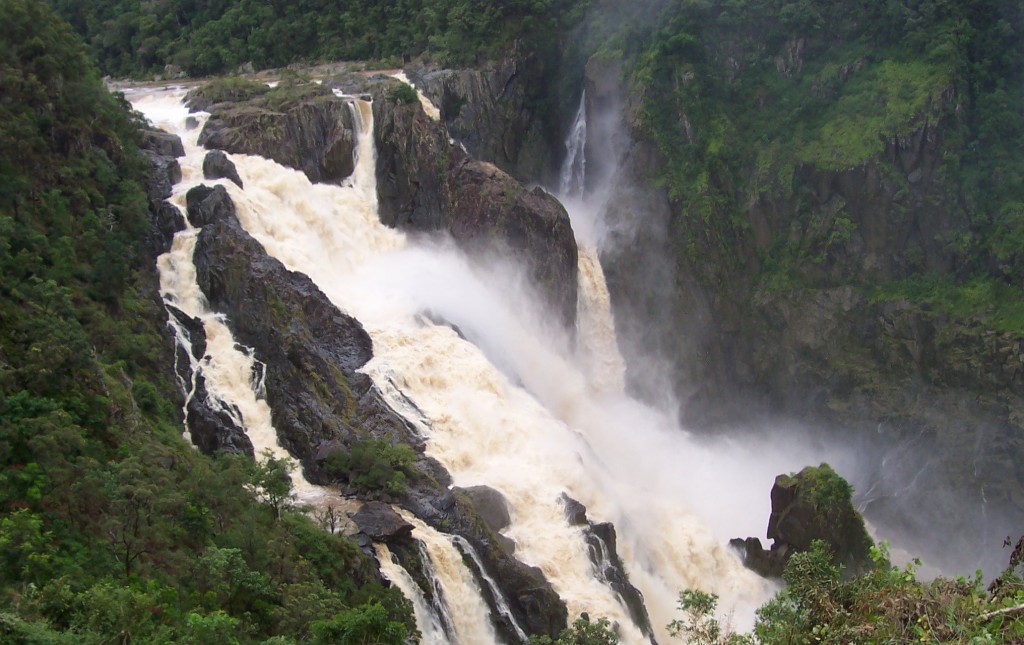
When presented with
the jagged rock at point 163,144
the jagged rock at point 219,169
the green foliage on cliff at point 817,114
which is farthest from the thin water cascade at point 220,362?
the green foliage on cliff at point 817,114

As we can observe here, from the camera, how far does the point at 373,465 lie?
27438 mm

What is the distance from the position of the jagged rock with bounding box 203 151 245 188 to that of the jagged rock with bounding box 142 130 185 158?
1397mm

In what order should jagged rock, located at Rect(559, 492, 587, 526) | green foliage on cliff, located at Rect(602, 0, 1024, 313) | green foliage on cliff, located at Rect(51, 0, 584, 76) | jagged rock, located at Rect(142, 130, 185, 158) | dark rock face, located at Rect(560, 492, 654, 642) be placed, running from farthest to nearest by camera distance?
green foliage on cliff, located at Rect(51, 0, 584, 76) < green foliage on cliff, located at Rect(602, 0, 1024, 313) < jagged rock, located at Rect(142, 130, 185, 158) < jagged rock, located at Rect(559, 492, 587, 526) < dark rock face, located at Rect(560, 492, 654, 642)

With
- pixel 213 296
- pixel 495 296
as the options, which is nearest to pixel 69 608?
pixel 213 296

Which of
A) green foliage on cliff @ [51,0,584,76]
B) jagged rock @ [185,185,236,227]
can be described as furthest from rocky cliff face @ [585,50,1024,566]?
jagged rock @ [185,185,236,227]

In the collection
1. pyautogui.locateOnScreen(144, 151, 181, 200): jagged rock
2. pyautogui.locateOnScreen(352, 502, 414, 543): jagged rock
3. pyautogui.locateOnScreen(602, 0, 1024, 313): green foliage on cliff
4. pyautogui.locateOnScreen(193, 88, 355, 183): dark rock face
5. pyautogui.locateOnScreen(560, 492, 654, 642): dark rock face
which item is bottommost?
pyautogui.locateOnScreen(352, 502, 414, 543): jagged rock

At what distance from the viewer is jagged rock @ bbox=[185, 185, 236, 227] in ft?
107

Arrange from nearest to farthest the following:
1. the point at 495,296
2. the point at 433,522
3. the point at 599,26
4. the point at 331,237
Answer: the point at 433,522 < the point at 331,237 < the point at 495,296 < the point at 599,26

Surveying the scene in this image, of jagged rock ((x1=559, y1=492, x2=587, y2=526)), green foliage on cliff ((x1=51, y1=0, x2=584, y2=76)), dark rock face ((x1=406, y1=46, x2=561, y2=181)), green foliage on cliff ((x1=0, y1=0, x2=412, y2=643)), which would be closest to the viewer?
green foliage on cliff ((x1=0, y1=0, x2=412, y2=643))

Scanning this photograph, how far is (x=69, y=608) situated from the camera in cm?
1736

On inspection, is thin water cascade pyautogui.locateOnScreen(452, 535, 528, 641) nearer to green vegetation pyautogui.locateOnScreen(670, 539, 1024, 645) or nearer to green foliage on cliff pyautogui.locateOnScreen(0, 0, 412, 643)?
green foliage on cliff pyautogui.locateOnScreen(0, 0, 412, 643)

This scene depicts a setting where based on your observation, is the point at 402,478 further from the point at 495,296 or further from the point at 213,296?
the point at 495,296

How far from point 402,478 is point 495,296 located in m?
13.3

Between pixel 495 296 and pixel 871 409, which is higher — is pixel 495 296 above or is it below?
below
